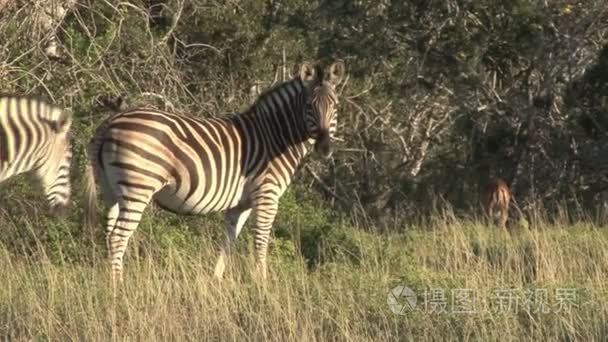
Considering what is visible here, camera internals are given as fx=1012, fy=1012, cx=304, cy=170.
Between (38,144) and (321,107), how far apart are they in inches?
102

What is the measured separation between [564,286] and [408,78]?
31.3 feet

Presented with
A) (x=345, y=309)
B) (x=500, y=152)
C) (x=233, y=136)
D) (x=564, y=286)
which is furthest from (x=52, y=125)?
(x=500, y=152)

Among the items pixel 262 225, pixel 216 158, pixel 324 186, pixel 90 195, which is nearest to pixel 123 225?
pixel 90 195

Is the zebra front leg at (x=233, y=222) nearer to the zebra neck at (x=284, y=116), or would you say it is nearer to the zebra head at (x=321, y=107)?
the zebra neck at (x=284, y=116)

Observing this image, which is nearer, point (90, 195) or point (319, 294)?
point (319, 294)

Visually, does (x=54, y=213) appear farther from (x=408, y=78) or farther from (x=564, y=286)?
(x=408, y=78)

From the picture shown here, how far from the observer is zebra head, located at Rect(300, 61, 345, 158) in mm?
9000

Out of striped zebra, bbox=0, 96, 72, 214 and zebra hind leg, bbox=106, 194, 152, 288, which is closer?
striped zebra, bbox=0, 96, 72, 214

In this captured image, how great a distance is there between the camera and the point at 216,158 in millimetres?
8586

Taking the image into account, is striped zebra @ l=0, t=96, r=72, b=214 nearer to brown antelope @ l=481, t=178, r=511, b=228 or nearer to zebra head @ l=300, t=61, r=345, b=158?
zebra head @ l=300, t=61, r=345, b=158

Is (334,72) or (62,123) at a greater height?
(334,72)

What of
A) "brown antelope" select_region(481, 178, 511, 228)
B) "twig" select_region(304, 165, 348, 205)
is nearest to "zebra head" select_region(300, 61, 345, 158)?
"brown antelope" select_region(481, 178, 511, 228)

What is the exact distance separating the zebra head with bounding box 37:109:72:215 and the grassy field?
472mm

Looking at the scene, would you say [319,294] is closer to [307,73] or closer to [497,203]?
[307,73]
